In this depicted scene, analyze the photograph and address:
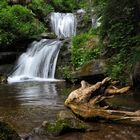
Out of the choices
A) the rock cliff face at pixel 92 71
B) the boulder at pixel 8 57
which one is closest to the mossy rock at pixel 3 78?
the boulder at pixel 8 57

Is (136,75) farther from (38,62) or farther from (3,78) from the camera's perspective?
(38,62)

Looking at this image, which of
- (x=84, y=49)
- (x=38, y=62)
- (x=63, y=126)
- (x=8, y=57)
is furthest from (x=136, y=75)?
(x=8, y=57)

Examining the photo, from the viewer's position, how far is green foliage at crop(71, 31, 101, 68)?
16.7m

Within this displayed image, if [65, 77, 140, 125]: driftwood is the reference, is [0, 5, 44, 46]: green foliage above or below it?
above

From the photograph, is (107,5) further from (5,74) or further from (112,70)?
(5,74)

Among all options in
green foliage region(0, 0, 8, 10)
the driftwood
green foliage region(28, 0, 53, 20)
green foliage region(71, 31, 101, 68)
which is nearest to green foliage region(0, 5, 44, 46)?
green foliage region(0, 0, 8, 10)

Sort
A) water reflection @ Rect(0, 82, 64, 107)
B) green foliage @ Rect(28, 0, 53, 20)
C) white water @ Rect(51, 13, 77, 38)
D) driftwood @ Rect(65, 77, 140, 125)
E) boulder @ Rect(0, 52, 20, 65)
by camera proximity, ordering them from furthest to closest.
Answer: green foliage @ Rect(28, 0, 53, 20), white water @ Rect(51, 13, 77, 38), boulder @ Rect(0, 52, 20, 65), water reflection @ Rect(0, 82, 64, 107), driftwood @ Rect(65, 77, 140, 125)

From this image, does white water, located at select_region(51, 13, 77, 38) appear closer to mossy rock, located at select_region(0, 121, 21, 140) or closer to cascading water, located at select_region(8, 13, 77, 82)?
cascading water, located at select_region(8, 13, 77, 82)

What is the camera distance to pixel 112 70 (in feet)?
46.3

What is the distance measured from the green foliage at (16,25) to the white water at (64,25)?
1.72m

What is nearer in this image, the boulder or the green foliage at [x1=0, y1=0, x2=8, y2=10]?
the boulder

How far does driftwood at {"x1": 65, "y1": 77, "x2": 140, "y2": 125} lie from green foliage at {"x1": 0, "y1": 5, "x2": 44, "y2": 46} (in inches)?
496

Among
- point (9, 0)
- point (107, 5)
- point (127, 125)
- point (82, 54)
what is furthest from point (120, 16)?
point (9, 0)

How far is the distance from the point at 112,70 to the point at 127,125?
5719mm
